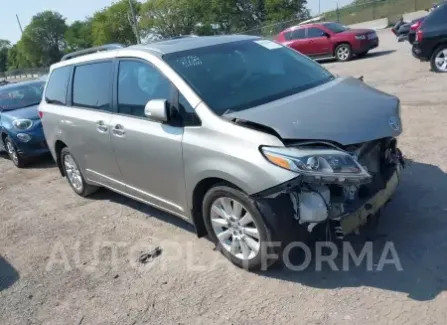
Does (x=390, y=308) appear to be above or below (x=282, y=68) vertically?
below

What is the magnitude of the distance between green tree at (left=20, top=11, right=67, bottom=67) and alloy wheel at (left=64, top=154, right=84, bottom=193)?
354 ft

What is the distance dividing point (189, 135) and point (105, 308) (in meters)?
1.53

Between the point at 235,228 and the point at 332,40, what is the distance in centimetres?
1512

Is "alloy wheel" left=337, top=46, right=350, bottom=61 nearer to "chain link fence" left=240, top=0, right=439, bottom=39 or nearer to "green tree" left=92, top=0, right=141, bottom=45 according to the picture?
"chain link fence" left=240, top=0, right=439, bottom=39

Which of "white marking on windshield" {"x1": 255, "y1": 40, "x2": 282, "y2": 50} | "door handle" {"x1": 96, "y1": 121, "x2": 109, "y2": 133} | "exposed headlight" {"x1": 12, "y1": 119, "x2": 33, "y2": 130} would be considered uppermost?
"white marking on windshield" {"x1": 255, "y1": 40, "x2": 282, "y2": 50}

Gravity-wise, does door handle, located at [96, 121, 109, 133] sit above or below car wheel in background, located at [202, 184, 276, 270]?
above

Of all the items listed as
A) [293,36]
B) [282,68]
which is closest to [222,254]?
Result: [282,68]

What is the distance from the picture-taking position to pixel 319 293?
3.36 metres

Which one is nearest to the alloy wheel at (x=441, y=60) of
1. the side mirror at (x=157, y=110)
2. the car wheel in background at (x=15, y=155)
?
the side mirror at (x=157, y=110)

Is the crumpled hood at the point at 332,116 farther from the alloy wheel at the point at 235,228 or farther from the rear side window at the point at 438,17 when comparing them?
the rear side window at the point at 438,17

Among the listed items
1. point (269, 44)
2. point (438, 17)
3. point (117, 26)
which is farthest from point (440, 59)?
point (117, 26)

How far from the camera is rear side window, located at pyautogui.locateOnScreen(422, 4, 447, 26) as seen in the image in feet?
33.6

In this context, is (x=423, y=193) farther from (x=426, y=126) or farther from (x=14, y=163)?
(x=14, y=163)

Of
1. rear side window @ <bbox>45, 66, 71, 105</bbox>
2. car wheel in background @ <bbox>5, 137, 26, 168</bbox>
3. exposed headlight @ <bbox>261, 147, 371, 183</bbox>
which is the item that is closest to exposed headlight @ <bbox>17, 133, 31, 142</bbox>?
car wheel in background @ <bbox>5, 137, 26, 168</bbox>
